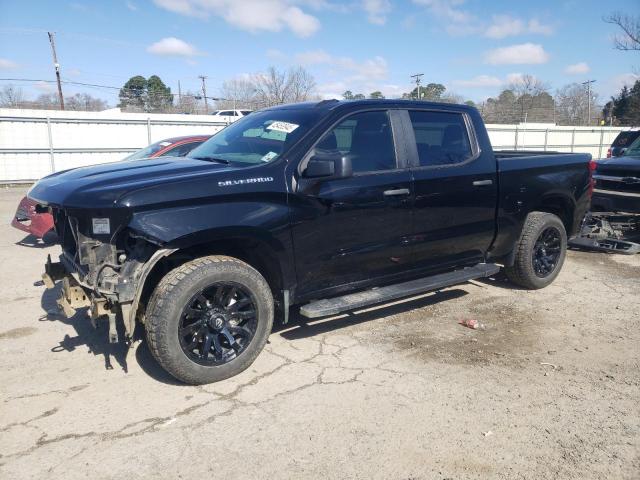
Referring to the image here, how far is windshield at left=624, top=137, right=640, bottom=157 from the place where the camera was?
329 inches

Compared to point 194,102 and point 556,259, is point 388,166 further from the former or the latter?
point 194,102

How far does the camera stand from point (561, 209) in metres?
6.08

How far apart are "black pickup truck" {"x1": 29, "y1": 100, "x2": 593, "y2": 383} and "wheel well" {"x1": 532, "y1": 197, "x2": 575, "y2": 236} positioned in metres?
0.67

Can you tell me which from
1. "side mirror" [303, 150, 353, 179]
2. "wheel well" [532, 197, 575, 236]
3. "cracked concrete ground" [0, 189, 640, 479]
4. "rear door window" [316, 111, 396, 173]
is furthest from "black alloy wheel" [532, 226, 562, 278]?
"side mirror" [303, 150, 353, 179]

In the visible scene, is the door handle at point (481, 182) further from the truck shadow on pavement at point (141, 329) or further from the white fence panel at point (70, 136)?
the white fence panel at point (70, 136)

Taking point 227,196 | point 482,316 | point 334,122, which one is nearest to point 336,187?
point 334,122

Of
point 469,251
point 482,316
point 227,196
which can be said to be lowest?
point 482,316

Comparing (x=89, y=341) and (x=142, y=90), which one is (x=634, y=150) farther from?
(x=142, y=90)

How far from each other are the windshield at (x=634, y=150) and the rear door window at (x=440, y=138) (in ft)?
16.4

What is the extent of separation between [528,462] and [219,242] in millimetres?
2440

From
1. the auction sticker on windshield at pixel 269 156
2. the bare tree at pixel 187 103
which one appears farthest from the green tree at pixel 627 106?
the auction sticker on windshield at pixel 269 156

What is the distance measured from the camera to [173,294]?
3.37 metres

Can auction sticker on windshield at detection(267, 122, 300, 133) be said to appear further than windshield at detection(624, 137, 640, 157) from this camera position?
No

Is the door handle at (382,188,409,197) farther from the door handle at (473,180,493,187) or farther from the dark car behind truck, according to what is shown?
the dark car behind truck
